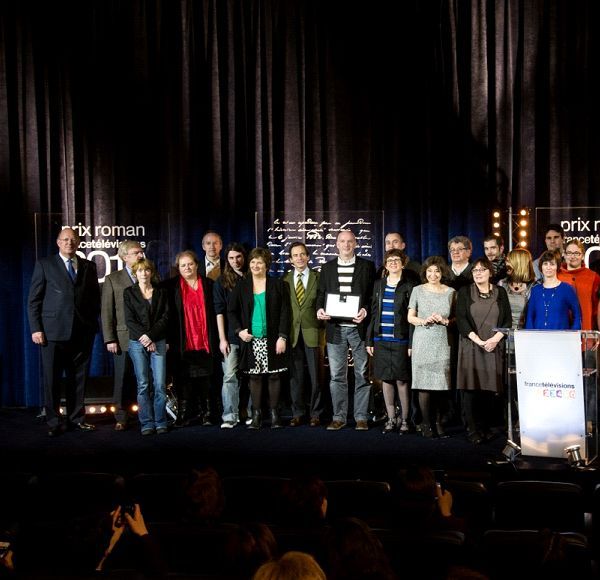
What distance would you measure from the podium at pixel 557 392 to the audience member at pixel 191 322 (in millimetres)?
2649

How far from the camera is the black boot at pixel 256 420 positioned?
244 inches

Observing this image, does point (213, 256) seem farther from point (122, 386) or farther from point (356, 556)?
point (356, 556)

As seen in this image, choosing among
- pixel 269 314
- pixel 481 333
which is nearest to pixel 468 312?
pixel 481 333

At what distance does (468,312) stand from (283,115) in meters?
3.71

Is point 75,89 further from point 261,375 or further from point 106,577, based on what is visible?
point 106,577

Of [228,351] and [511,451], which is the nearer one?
[511,451]

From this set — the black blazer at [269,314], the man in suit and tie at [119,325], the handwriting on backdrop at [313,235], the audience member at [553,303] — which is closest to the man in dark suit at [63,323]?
the man in suit and tie at [119,325]

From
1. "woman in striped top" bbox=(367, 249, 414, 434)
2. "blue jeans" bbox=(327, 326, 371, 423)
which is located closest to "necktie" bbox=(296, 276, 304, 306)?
"blue jeans" bbox=(327, 326, 371, 423)

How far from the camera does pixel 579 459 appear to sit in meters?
4.73

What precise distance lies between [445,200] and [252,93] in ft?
8.25

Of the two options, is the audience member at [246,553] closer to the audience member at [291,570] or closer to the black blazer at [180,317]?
the audience member at [291,570]

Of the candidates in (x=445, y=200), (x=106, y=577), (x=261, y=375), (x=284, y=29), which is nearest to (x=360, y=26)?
(x=284, y=29)

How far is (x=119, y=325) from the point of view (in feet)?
21.5

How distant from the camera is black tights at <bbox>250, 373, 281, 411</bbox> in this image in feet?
20.2
